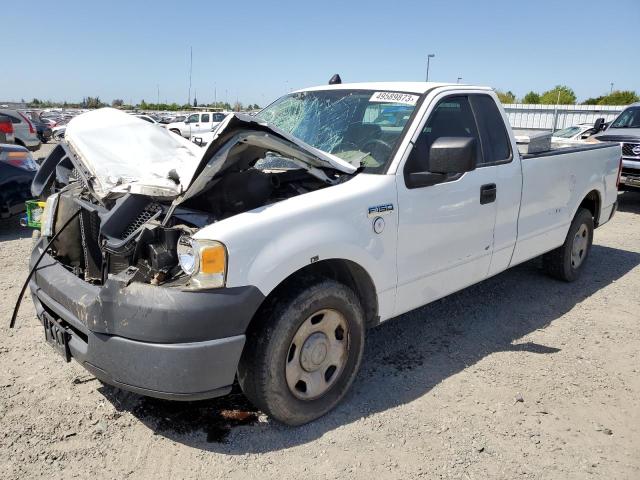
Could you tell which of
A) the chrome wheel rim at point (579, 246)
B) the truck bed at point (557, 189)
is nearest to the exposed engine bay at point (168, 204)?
the truck bed at point (557, 189)

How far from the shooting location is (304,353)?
2965 mm

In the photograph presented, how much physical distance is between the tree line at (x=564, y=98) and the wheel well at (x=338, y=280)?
134 feet

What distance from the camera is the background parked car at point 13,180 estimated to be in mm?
6871

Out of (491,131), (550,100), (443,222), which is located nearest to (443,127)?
(491,131)

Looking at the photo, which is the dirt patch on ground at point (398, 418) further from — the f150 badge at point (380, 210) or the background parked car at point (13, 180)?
the background parked car at point (13, 180)

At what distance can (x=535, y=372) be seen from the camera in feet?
12.3

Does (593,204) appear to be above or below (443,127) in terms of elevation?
below

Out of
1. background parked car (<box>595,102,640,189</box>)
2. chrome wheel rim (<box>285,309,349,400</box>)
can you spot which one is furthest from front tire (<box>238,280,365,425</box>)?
background parked car (<box>595,102,640,189</box>)

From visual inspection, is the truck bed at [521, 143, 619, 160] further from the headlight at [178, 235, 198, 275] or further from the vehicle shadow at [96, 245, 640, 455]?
the headlight at [178, 235, 198, 275]

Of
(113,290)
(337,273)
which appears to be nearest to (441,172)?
(337,273)

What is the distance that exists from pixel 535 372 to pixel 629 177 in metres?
7.63

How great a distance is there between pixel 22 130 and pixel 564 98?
5089 centimetres

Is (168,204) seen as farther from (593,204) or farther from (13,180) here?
(13,180)

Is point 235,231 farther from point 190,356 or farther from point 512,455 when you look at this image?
point 512,455
